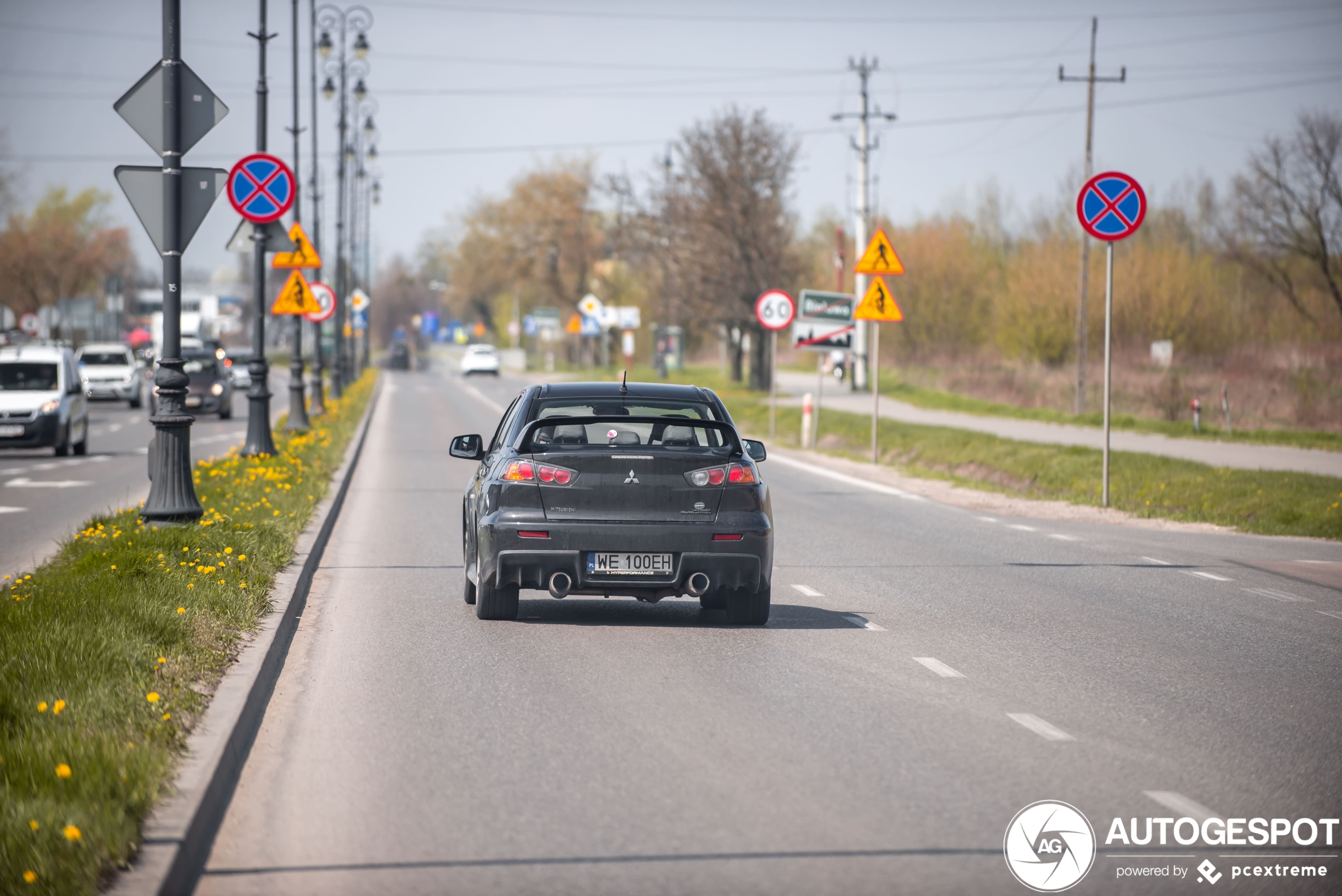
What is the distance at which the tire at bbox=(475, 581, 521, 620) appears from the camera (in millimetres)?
9867

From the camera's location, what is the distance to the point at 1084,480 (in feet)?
70.4

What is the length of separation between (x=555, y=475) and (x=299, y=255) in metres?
17.5

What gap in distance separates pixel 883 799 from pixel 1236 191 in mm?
56189

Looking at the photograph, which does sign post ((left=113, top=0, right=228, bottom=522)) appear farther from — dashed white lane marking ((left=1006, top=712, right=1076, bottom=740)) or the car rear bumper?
dashed white lane marking ((left=1006, top=712, right=1076, bottom=740))

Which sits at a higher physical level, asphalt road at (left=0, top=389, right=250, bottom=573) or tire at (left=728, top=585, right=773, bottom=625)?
tire at (left=728, top=585, right=773, bottom=625)

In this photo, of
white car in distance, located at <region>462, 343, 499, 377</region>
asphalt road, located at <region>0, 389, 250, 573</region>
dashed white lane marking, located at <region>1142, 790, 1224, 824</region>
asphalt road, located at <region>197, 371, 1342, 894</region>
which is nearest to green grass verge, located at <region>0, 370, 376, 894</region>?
asphalt road, located at <region>197, 371, 1342, 894</region>

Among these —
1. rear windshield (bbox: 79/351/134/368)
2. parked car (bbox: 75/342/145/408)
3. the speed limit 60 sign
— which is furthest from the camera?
rear windshield (bbox: 79/351/134/368)

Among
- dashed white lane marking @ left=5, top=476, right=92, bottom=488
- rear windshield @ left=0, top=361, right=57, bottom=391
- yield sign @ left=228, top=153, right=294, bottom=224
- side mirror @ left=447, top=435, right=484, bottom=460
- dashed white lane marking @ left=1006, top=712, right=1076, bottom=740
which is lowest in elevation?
dashed white lane marking @ left=5, top=476, right=92, bottom=488

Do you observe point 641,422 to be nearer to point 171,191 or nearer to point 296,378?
point 171,191

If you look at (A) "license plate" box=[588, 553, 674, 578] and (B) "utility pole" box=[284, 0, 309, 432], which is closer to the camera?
(A) "license plate" box=[588, 553, 674, 578]

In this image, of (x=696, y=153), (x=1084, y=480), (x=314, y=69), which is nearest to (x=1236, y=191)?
(x=696, y=153)

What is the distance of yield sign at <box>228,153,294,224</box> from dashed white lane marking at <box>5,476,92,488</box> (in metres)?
4.93

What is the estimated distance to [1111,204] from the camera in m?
17.6

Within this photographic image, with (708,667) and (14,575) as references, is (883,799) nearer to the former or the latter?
(708,667)
